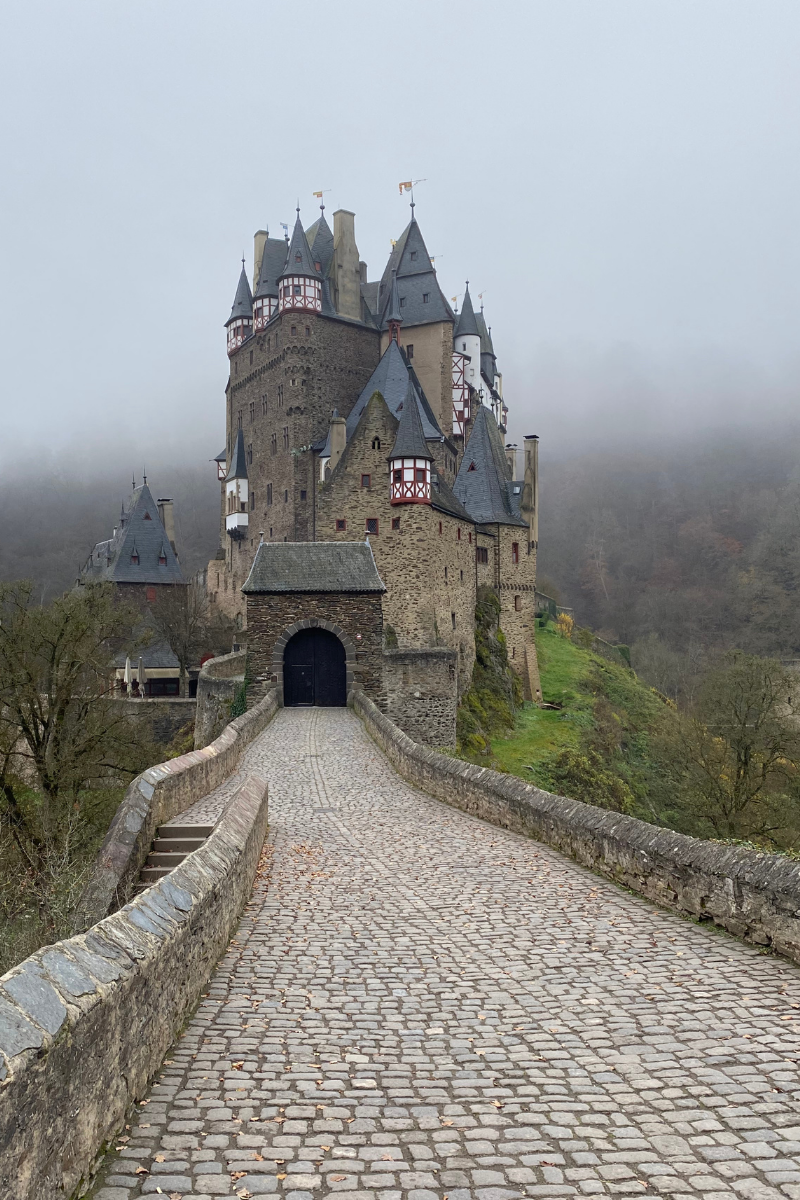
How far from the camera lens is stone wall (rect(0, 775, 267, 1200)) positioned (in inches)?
113

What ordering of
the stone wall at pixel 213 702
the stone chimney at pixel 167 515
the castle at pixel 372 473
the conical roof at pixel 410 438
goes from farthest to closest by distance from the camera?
the stone chimney at pixel 167 515
the conical roof at pixel 410 438
the castle at pixel 372 473
the stone wall at pixel 213 702

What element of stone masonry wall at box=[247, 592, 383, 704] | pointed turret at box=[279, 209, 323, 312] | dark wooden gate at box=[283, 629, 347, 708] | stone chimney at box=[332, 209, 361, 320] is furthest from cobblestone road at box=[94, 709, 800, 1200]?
stone chimney at box=[332, 209, 361, 320]

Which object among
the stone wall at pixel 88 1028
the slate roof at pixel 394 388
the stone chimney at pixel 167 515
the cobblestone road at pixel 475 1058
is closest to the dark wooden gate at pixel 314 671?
the cobblestone road at pixel 475 1058

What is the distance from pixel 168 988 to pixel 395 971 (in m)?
1.86

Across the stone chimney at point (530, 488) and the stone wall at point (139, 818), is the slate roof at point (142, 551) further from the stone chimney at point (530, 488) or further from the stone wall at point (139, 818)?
the stone wall at point (139, 818)

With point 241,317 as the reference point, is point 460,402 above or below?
below

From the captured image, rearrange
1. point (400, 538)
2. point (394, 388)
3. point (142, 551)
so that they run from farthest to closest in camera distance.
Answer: point (142, 551), point (394, 388), point (400, 538)

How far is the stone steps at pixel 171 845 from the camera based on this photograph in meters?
9.12

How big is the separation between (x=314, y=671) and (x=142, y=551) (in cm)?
3726

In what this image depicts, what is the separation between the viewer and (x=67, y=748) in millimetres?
21406

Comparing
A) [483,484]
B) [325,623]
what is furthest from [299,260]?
[325,623]

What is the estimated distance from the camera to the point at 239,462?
52.8 meters

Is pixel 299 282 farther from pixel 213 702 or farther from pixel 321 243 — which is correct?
pixel 213 702

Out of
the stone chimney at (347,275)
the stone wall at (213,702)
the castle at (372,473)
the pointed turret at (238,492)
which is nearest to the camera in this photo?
the stone wall at (213,702)
